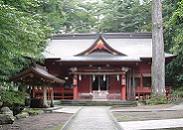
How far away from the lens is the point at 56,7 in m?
35.9

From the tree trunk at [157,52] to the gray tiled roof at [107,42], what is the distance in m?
7.65

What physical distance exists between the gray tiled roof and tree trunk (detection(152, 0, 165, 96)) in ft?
25.1

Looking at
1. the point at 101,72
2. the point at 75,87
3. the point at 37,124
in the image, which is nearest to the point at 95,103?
the point at 75,87

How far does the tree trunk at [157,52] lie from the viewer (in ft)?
90.0

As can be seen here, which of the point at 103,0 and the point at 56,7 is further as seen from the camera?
the point at 103,0

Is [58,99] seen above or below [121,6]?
below

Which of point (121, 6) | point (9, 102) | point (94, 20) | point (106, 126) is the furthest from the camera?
point (94, 20)

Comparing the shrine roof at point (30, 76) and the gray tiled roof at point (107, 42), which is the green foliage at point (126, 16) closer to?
the gray tiled roof at point (107, 42)

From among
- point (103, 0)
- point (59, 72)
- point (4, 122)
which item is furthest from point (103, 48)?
point (103, 0)

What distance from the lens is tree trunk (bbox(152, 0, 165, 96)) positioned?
2742 centimetres

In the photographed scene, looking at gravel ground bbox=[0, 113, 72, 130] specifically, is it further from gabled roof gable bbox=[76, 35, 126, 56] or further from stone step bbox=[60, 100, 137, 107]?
gabled roof gable bbox=[76, 35, 126, 56]

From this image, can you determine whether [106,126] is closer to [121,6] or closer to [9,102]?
[9,102]

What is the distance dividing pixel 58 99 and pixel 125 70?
7.23 m

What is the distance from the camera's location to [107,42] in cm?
4238
